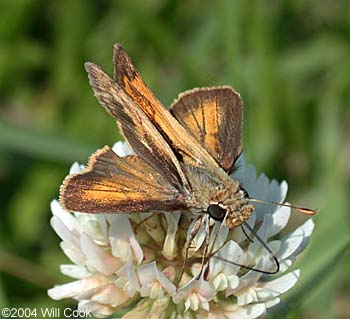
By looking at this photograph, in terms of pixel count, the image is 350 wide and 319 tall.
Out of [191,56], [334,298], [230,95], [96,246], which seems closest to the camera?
[96,246]

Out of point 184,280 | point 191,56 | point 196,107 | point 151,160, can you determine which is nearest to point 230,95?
point 196,107

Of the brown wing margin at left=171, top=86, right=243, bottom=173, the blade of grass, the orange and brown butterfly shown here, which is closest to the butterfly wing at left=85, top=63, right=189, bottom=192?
the orange and brown butterfly

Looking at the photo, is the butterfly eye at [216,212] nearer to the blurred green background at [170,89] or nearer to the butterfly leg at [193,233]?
the butterfly leg at [193,233]

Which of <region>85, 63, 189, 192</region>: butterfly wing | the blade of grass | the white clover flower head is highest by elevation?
the blade of grass

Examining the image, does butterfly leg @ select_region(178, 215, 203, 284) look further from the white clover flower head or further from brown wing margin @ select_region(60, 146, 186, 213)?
brown wing margin @ select_region(60, 146, 186, 213)

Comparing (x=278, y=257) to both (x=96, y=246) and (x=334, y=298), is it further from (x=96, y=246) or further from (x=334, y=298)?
(x=334, y=298)

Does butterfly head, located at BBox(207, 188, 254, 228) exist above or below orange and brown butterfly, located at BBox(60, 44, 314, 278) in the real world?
below

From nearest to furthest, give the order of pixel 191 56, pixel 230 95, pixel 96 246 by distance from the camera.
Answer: pixel 96 246
pixel 230 95
pixel 191 56

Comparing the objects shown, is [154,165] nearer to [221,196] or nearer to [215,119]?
[221,196]
